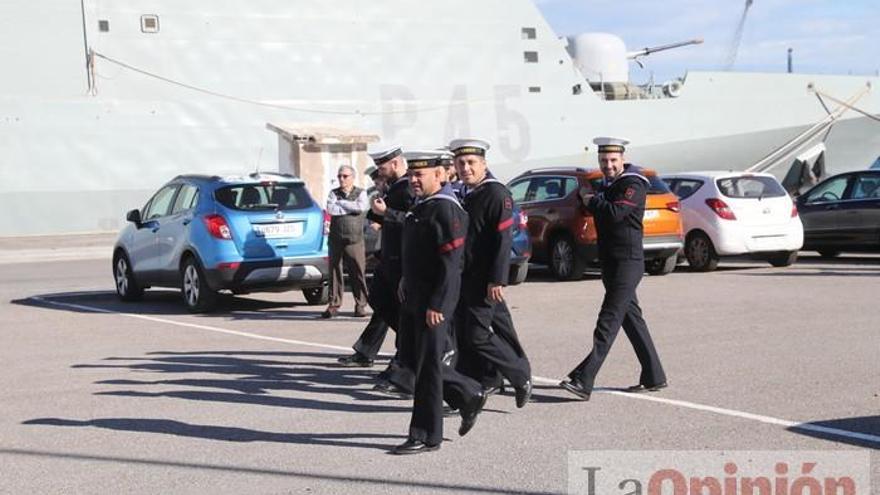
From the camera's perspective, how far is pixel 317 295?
15.0 meters

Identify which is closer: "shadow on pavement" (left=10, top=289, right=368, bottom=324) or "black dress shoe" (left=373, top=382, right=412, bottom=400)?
"black dress shoe" (left=373, top=382, right=412, bottom=400)

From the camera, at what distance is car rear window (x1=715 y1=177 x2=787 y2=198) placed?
17.5 m

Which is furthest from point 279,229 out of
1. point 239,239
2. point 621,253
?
point 621,253

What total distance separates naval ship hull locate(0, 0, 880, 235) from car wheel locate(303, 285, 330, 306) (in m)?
13.8

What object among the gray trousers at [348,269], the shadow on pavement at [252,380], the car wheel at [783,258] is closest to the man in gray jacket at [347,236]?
the gray trousers at [348,269]

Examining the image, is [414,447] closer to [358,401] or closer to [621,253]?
[358,401]

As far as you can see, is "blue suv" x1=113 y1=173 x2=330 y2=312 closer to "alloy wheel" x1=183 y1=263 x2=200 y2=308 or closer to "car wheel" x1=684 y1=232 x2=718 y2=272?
"alloy wheel" x1=183 y1=263 x2=200 y2=308

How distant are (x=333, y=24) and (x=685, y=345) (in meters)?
21.2

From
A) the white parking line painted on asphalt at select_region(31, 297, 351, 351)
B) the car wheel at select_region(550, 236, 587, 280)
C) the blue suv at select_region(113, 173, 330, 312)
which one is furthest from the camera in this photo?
the car wheel at select_region(550, 236, 587, 280)

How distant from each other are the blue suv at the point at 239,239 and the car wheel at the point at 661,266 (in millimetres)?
4888

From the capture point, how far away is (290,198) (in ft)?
47.3

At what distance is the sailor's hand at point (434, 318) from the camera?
6.75 meters

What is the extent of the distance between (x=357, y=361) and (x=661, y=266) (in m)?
8.31

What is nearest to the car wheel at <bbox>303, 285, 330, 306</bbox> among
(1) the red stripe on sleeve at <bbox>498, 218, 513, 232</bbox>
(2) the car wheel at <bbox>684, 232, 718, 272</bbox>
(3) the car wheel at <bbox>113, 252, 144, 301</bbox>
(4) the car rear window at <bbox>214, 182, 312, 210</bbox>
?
(4) the car rear window at <bbox>214, 182, 312, 210</bbox>
